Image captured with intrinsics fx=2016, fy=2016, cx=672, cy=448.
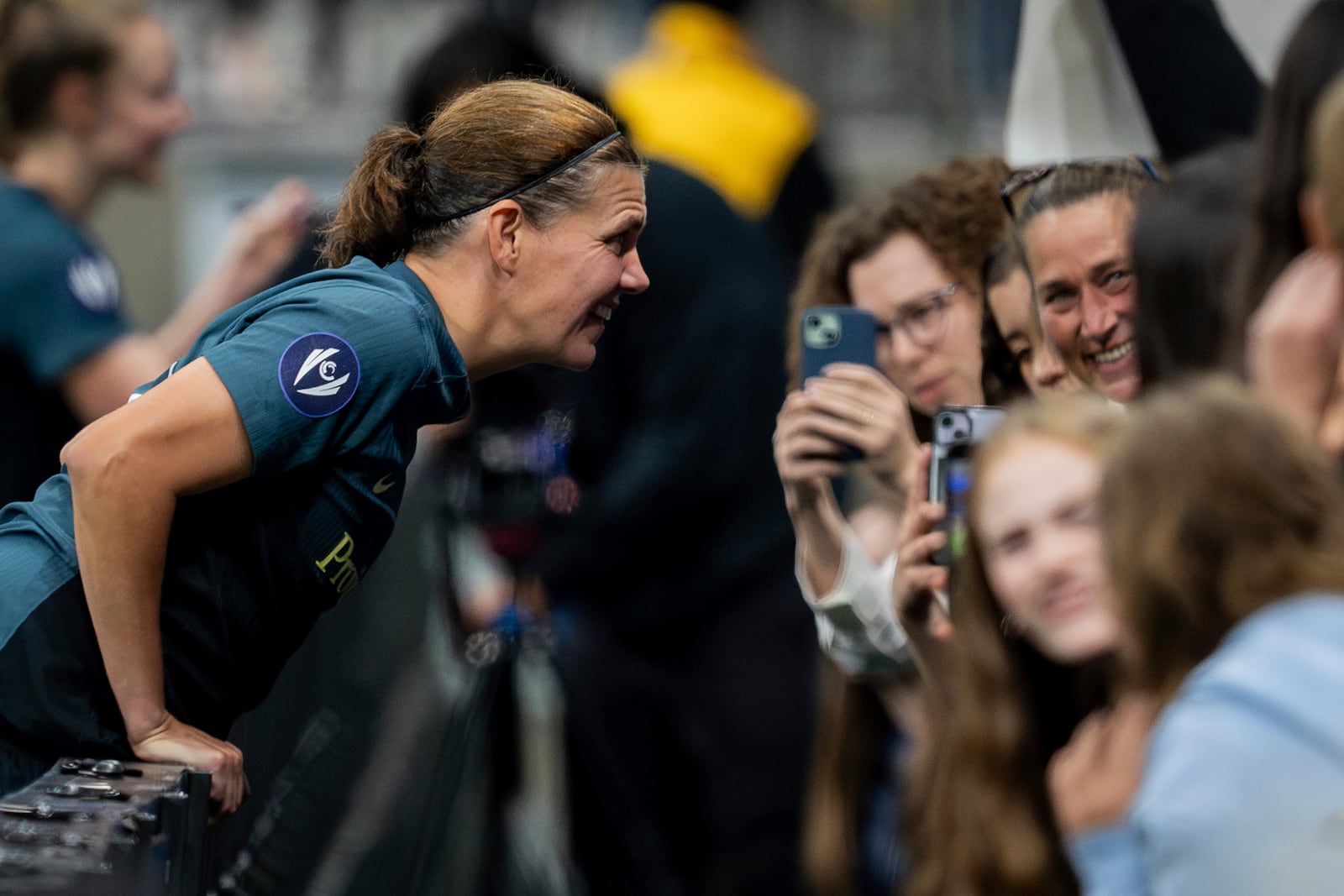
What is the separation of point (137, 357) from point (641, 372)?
0.98m

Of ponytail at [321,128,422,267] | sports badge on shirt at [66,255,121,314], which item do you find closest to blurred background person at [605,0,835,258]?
sports badge on shirt at [66,255,121,314]

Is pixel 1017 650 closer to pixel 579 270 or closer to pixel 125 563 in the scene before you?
pixel 579 270

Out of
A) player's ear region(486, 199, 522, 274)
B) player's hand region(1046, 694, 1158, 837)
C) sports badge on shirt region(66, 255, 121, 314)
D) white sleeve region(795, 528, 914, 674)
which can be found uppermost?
player's ear region(486, 199, 522, 274)

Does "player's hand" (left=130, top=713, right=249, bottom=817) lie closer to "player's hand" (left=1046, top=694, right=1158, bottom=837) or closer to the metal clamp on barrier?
the metal clamp on barrier

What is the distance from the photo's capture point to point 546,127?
2.01m

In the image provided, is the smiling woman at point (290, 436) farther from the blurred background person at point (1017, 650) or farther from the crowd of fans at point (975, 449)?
the blurred background person at point (1017, 650)

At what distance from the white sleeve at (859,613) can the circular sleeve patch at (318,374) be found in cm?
72

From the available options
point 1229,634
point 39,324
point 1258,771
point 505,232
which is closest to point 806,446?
point 505,232

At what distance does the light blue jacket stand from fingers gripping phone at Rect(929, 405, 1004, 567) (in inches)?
24.2

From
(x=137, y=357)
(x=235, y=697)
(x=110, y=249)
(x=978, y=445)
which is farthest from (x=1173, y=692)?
(x=110, y=249)

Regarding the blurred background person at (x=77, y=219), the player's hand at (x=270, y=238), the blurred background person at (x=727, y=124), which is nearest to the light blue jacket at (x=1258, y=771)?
the blurred background person at (x=77, y=219)

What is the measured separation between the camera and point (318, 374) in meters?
1.91

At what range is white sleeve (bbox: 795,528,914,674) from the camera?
240cm

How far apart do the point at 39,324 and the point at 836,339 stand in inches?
55.4
